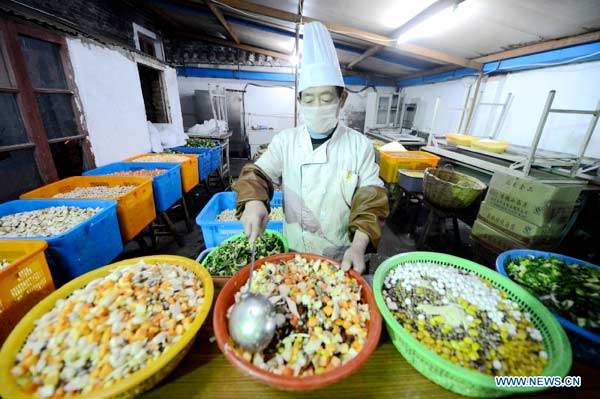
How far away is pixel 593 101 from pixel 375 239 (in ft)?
19.0

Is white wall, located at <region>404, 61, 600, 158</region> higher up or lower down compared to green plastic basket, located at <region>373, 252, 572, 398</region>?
higher up

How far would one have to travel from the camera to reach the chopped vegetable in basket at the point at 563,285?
1.03 m

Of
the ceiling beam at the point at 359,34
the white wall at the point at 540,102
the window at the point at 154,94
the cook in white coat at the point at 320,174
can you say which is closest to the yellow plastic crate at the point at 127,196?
the cook in white coat at the point at 320,174

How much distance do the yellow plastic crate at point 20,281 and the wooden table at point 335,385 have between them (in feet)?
3.33

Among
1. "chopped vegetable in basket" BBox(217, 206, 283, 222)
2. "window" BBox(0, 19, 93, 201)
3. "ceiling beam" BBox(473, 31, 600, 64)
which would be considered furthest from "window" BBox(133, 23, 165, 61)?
"ceiling beam" BBox(473, 31, 600, 64)

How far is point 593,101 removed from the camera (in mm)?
4039

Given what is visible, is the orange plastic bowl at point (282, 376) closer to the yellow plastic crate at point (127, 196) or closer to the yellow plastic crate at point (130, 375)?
the yellow plastic crate at point (130, 375)

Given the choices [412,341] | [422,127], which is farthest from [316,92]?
[422,127]

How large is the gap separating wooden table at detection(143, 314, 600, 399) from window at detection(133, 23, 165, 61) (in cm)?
737

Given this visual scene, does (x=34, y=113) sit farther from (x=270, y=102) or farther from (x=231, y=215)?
(x=270, y=102)

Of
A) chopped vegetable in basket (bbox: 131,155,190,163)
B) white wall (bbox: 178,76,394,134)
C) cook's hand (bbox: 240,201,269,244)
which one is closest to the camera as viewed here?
cook's hand (bbox: 240,201,269,244)

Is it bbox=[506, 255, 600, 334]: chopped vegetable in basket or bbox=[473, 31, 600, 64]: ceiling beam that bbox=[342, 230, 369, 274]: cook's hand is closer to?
bbox=[506, 255, 600, 334]: chopped vegetable in basket

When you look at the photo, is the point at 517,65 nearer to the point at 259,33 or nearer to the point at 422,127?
the point at 422,127

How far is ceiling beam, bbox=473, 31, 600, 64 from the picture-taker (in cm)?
379
